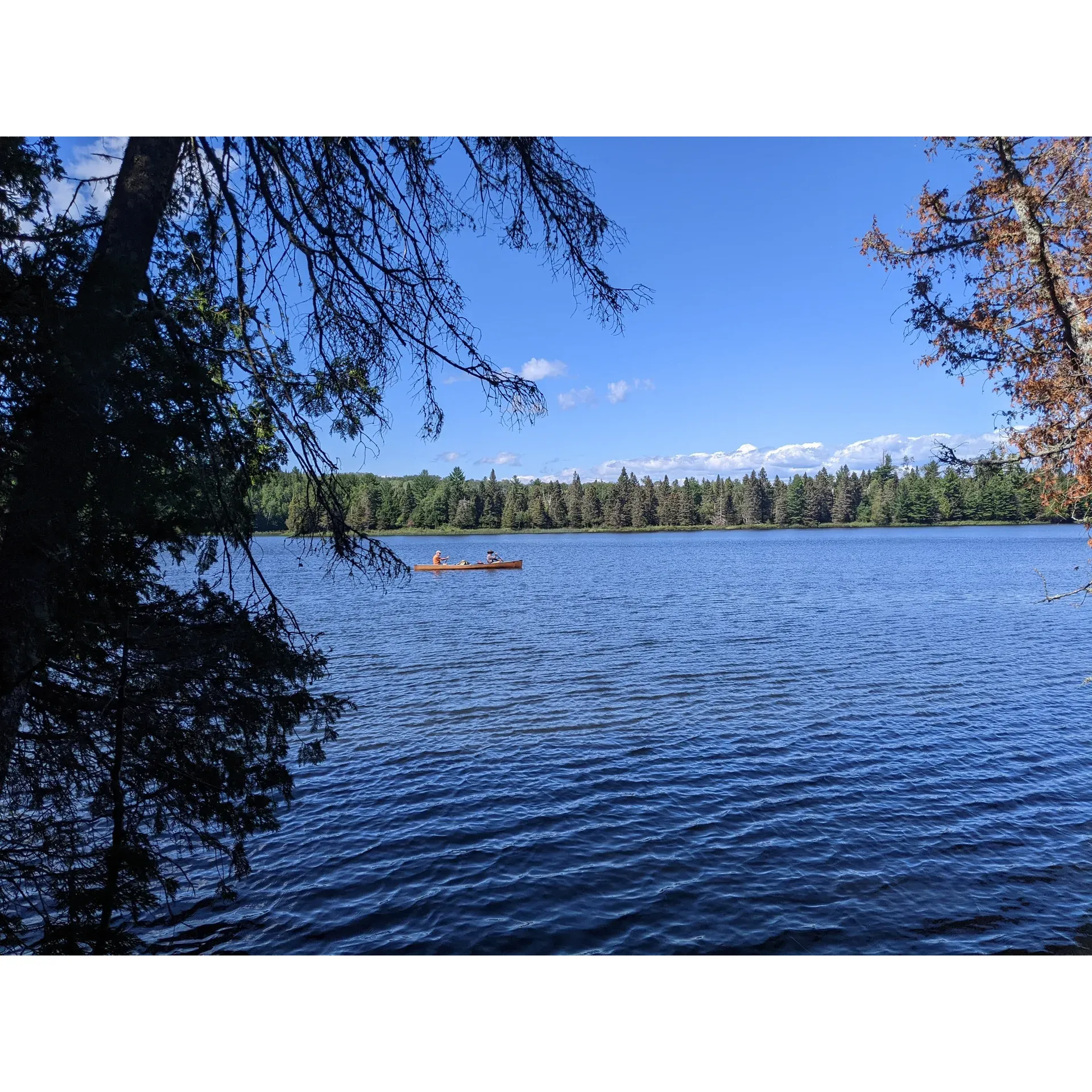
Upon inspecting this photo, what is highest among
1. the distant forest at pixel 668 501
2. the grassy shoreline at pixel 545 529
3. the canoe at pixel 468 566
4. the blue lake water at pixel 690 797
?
the distant forest at pixel 668 501

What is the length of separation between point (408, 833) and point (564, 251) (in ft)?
14.1

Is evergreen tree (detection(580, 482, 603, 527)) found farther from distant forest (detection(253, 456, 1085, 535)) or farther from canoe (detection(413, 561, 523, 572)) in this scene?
canoe (detection(413, 561, 523, 572))

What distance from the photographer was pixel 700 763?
6.88 meters

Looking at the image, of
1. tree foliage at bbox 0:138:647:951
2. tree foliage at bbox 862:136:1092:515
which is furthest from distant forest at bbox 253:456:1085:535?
tree foliage at bbox 862:136:1092:515

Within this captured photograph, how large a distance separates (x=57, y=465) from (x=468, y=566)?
28.7 meters

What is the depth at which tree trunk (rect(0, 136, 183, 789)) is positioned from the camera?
219cm

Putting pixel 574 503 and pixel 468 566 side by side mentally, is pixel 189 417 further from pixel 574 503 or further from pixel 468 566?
pixel 574 503

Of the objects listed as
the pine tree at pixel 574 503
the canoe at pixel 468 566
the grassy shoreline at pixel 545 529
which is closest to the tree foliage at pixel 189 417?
the grassy shoreline at pixel 545 529

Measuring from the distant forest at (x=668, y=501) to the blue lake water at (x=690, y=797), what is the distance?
56 centimetres

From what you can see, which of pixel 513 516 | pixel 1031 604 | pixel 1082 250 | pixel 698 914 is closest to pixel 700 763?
pixel 698 914

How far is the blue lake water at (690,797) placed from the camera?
4176 mm

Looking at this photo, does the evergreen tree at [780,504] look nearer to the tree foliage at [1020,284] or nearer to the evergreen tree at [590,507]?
the evergreen tree at [590,507]

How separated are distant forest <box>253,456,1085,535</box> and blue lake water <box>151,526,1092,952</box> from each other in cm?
56

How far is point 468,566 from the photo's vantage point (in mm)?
30812
